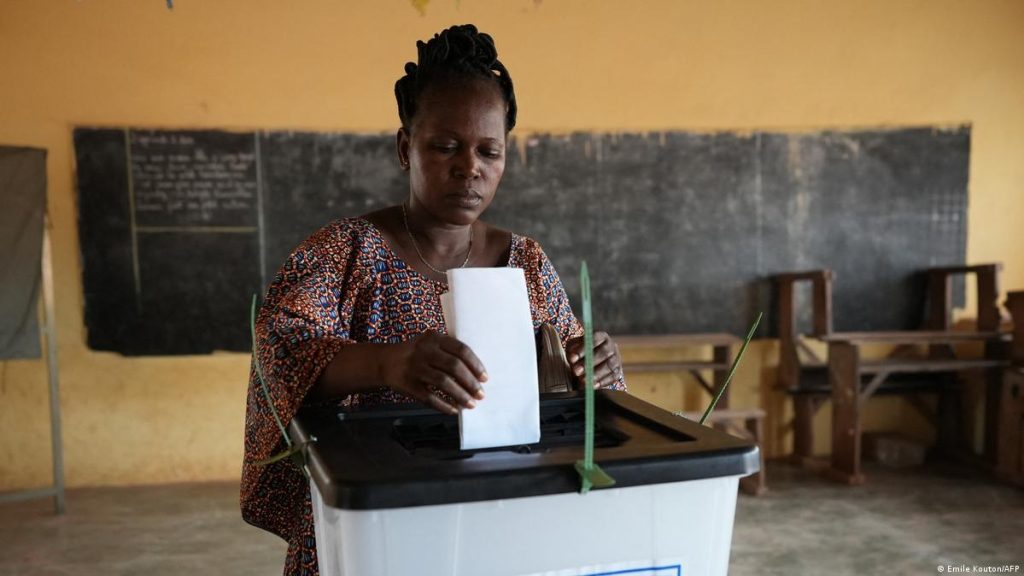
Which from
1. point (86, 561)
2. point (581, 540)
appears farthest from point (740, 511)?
point (581, 540)

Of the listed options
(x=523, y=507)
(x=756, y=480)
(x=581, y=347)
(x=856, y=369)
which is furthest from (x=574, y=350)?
(x=856, y=369)

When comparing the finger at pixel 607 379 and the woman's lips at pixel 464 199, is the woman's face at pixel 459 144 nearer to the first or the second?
the woman's lips at pixel 464 199

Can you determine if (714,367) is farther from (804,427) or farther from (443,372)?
(443,372)

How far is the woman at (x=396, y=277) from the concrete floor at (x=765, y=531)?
1922 mm

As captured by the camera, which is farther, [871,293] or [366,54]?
[871,293]

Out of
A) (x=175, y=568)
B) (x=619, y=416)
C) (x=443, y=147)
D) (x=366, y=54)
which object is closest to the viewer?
(x=619, y=416)

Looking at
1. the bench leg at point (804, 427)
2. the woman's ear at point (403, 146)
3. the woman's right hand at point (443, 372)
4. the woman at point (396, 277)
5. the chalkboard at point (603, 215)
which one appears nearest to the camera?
the woman's right hand at point (443, 372)

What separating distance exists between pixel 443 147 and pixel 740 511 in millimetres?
2777

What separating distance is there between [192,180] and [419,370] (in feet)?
10.8

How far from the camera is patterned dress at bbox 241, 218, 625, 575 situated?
2.71 ft

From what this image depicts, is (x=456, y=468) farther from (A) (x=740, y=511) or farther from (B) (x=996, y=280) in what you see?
(B) (x=996, y=280)

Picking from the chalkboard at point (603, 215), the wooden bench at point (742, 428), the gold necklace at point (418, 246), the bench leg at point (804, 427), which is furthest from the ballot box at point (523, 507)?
the bench leg at point (804, 427)

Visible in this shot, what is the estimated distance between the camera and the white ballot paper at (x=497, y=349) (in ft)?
2.11

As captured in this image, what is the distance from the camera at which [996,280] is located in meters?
3.73
